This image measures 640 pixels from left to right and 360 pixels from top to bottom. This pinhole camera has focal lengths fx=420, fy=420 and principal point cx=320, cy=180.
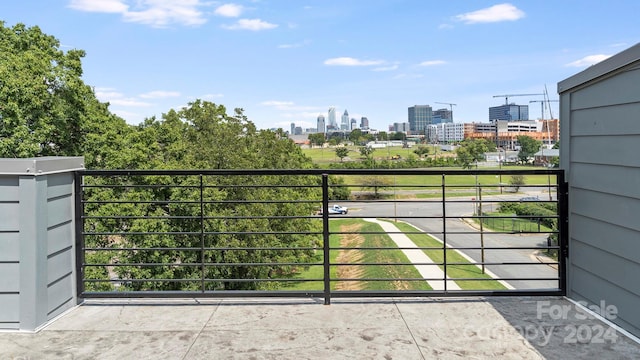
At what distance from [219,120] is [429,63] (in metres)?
74.4

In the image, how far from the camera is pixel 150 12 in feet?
72.2

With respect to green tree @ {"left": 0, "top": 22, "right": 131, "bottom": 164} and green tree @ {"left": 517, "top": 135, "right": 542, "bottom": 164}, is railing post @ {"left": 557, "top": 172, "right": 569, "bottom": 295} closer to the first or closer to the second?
green tree @ {"left": 0, "top": 22, "right": 131, "bottom": 164}

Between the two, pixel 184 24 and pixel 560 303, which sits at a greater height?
pixel 184 24

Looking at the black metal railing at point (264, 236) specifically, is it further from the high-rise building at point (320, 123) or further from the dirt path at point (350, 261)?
the high-rise building at point (320, 123)

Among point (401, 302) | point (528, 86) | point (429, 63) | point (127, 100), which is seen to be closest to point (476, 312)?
point (401, 302)

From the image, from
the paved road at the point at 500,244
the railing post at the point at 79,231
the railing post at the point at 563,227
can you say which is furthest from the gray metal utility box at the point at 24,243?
the paved road at the point at 500,244

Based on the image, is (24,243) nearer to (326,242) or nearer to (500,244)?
(326,242)

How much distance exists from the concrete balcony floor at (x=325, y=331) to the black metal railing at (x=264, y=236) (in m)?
0.16

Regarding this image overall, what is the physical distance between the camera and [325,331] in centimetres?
292

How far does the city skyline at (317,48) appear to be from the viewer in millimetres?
20016

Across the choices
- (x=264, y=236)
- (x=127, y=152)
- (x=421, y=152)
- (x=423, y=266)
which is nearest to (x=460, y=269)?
(x=423, y=266)

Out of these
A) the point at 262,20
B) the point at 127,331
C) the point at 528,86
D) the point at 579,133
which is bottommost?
the point at 127,331

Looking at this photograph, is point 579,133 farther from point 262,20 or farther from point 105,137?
point 262,20

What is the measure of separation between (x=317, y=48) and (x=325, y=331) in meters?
49.9
